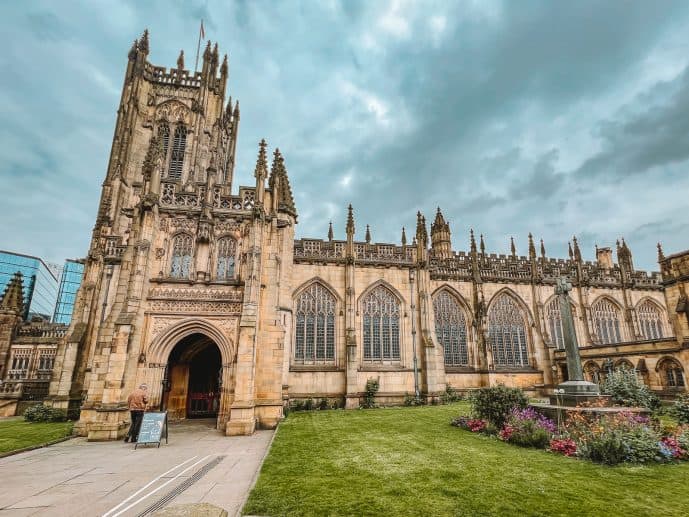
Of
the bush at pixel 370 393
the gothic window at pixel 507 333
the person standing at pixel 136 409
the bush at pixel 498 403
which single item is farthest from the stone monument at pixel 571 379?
the person standing at pixel 136 409

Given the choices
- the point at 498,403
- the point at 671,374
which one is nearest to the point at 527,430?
the point at 498,403

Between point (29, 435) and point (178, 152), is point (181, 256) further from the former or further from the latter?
point (178, 152)

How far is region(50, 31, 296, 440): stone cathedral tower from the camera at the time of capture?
13688 millimetres

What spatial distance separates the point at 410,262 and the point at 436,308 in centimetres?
449

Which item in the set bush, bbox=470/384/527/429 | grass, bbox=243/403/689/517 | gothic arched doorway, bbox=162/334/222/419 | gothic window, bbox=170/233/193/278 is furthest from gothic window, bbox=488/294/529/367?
gothic window, bbox=170/233/193/278

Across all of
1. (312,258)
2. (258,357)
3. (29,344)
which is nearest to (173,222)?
(258,357)

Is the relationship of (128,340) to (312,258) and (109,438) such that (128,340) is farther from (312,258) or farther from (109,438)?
(312,258)

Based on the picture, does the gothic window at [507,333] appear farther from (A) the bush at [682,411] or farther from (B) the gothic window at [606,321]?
(A) the bush at [682,411]

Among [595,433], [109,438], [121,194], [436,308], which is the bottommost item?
[109,438]

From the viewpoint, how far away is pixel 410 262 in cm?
2677

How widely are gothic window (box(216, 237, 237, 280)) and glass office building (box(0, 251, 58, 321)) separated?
52.3m

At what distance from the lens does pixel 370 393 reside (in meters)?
23.0

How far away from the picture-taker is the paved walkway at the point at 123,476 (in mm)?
5871

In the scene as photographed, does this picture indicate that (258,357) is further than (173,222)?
No
